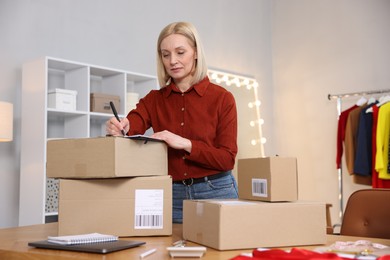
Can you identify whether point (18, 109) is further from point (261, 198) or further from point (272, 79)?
point (272, 79)

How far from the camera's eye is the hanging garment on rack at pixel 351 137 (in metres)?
4.73

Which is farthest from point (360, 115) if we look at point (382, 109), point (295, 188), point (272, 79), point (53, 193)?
point (295, 188)

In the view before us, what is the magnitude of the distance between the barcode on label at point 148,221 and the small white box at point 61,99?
79.4 inches

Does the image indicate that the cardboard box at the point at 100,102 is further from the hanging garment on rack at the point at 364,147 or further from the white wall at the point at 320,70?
the white wall at the point at 320,70

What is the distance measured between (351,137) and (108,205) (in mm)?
3732

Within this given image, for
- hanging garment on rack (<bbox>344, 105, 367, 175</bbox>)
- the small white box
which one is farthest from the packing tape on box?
hanging garment on rack (<bbox>344, 105, 367, 175</bbox>)

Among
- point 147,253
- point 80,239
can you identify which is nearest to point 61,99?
point 80,239

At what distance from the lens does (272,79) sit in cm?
584

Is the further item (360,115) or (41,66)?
(360,115)

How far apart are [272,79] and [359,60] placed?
1.07 m

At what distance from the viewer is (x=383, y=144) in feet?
14.3

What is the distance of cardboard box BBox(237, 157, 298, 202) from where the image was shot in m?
1.24

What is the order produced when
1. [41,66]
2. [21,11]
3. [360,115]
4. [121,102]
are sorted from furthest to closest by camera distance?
[360,115], [121,102], [21,11], [41,66]

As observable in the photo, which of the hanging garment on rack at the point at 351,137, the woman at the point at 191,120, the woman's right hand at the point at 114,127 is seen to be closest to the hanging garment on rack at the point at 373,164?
the hanging garment on rack at the point at 351,137
